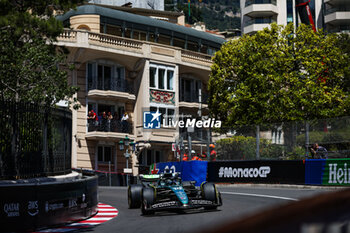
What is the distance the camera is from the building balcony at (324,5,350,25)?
196 ft

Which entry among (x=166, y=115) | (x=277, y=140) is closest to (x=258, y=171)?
(x=277, y=140)

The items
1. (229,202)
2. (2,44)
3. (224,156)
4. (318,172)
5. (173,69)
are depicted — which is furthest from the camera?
(173,69)

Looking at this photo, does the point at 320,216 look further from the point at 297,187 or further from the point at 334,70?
the point at 334,70

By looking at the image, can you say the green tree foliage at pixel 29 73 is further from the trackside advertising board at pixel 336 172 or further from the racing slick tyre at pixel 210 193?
the trackside advertising board at pixel 336 172

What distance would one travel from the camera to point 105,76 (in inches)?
1618

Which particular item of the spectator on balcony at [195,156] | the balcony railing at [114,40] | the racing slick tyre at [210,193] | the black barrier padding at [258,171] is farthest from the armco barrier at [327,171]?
the balcony railing at [114,40]

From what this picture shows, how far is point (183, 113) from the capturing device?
1800 inches

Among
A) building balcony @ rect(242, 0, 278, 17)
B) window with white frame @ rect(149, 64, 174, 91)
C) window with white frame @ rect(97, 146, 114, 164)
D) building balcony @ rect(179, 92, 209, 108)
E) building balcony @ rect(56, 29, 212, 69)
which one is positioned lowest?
window with white frame @ rect(97, 146, 114, 164)

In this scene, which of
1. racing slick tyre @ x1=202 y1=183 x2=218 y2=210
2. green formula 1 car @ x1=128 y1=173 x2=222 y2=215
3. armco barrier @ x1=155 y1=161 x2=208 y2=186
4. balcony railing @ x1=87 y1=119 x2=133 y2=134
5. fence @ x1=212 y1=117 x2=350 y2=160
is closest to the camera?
green formula 1 car @ x1=128 y1=173 x2=222 y2=215

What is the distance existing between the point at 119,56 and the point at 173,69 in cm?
495

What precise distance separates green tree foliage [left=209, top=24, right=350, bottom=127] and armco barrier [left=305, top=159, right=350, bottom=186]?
15.9 m

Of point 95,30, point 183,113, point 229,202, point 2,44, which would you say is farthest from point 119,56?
point 229,202

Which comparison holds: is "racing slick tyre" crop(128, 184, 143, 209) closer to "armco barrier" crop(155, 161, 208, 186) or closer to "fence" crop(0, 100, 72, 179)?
"fence" crop(0, 100, 72, 179)

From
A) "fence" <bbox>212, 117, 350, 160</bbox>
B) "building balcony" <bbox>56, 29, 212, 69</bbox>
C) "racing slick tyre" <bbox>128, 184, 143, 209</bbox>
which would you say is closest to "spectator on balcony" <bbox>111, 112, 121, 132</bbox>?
"building balcony" <bbox>56, 29, 212, 69</bbox>
